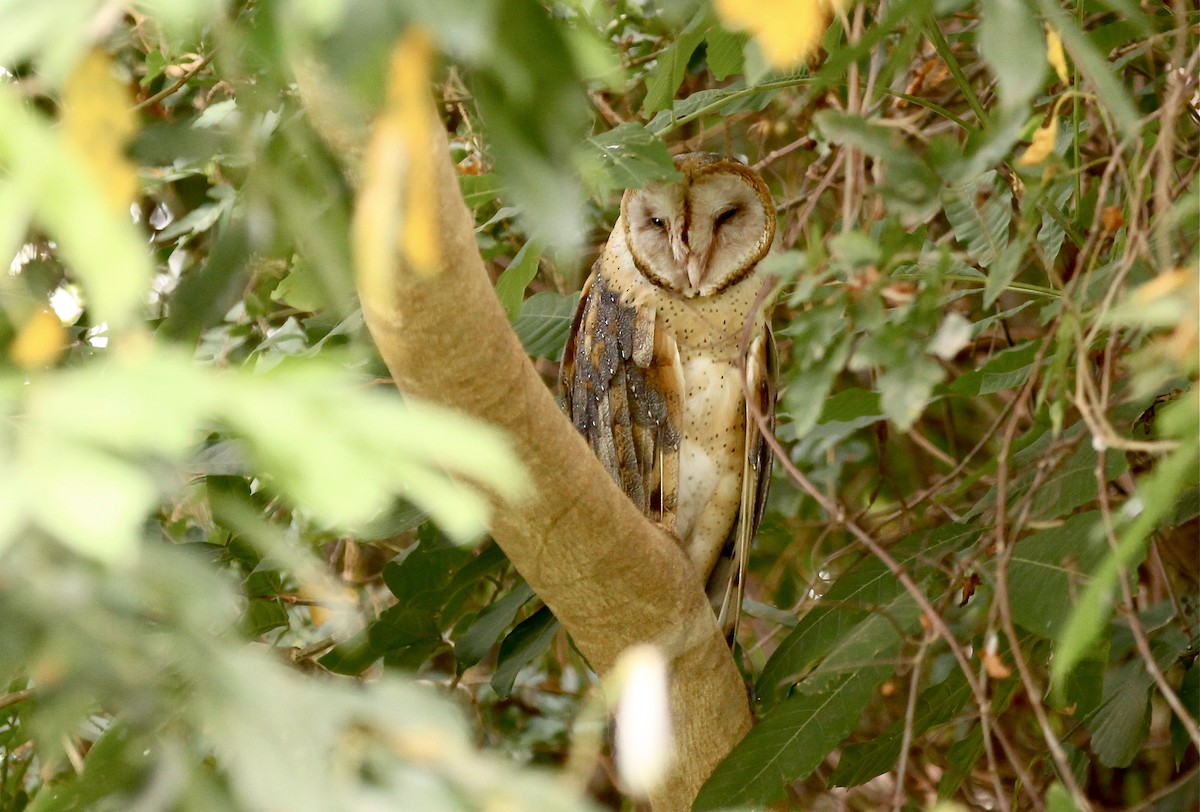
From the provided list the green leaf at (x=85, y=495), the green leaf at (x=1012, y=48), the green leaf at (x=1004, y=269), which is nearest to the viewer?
the green leaf at (x=85, y=495)

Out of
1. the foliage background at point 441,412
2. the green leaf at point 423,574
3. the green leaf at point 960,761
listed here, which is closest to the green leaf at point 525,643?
the foliage background at point 441,412

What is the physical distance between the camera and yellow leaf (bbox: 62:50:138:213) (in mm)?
557

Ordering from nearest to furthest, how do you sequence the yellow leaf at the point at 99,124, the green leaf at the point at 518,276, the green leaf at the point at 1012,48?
the yellow leaf at the point at 99,124 → the green leaf at the point at 1012,48 → the green leaf at the point at 518,276

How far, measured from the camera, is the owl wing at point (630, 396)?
2092 millimetres

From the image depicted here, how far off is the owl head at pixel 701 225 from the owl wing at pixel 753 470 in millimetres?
165

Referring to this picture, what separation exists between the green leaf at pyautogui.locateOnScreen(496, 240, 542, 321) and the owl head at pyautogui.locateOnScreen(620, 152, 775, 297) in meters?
0.65

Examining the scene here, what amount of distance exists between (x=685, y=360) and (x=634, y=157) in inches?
28.9

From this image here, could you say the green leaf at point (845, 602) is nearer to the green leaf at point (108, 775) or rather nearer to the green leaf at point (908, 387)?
the green leaf at point (908, 387)

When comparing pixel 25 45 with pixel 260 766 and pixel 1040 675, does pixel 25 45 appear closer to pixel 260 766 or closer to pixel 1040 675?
pixel 260 766

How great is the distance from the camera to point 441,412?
0.67 meters

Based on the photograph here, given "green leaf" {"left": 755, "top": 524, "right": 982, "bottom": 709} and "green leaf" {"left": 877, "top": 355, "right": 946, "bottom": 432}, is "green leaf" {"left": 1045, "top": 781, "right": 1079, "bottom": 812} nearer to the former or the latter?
"green leaf" {"left": 877, "top": 355, "right": 946, "bottom": 432}

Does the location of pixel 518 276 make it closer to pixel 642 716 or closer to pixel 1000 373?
pixel 1000 373

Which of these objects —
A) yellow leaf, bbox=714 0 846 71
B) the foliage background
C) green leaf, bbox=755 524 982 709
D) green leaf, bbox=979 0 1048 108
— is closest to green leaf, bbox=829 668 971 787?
the foliage background

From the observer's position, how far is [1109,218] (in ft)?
3.53
